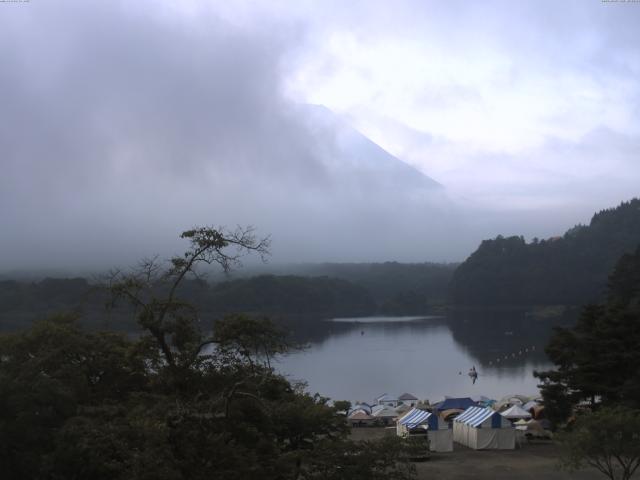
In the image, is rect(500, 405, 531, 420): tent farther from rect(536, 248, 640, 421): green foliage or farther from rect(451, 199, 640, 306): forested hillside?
rect(451, 199, 640, 306): forested hillside

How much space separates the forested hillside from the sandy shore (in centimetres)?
7530

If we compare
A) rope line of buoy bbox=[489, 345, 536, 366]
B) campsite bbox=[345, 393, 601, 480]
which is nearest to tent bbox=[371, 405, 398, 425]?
campsite bbox=[345, 393, 601, 480]

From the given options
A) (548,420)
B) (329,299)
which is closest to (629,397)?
(548,420)

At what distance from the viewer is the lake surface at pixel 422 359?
1252 inches

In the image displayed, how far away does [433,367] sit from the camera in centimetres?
3950

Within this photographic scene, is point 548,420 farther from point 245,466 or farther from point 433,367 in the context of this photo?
point 433,367

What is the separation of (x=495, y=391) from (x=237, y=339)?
26820 mm

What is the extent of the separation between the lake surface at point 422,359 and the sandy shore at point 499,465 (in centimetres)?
484

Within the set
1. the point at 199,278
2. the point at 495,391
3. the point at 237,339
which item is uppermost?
the point at 199,278

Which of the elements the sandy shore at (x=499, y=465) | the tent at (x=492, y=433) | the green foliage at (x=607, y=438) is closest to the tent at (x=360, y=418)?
the sandy shore at (x=499, y=465)

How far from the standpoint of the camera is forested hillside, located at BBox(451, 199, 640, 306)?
91875 mm

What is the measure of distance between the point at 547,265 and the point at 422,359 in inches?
2295

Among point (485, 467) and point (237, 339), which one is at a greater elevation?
point (237, 339)

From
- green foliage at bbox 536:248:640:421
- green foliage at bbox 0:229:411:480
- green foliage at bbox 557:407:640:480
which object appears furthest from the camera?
green foliage at bbox 536:248:640:421
